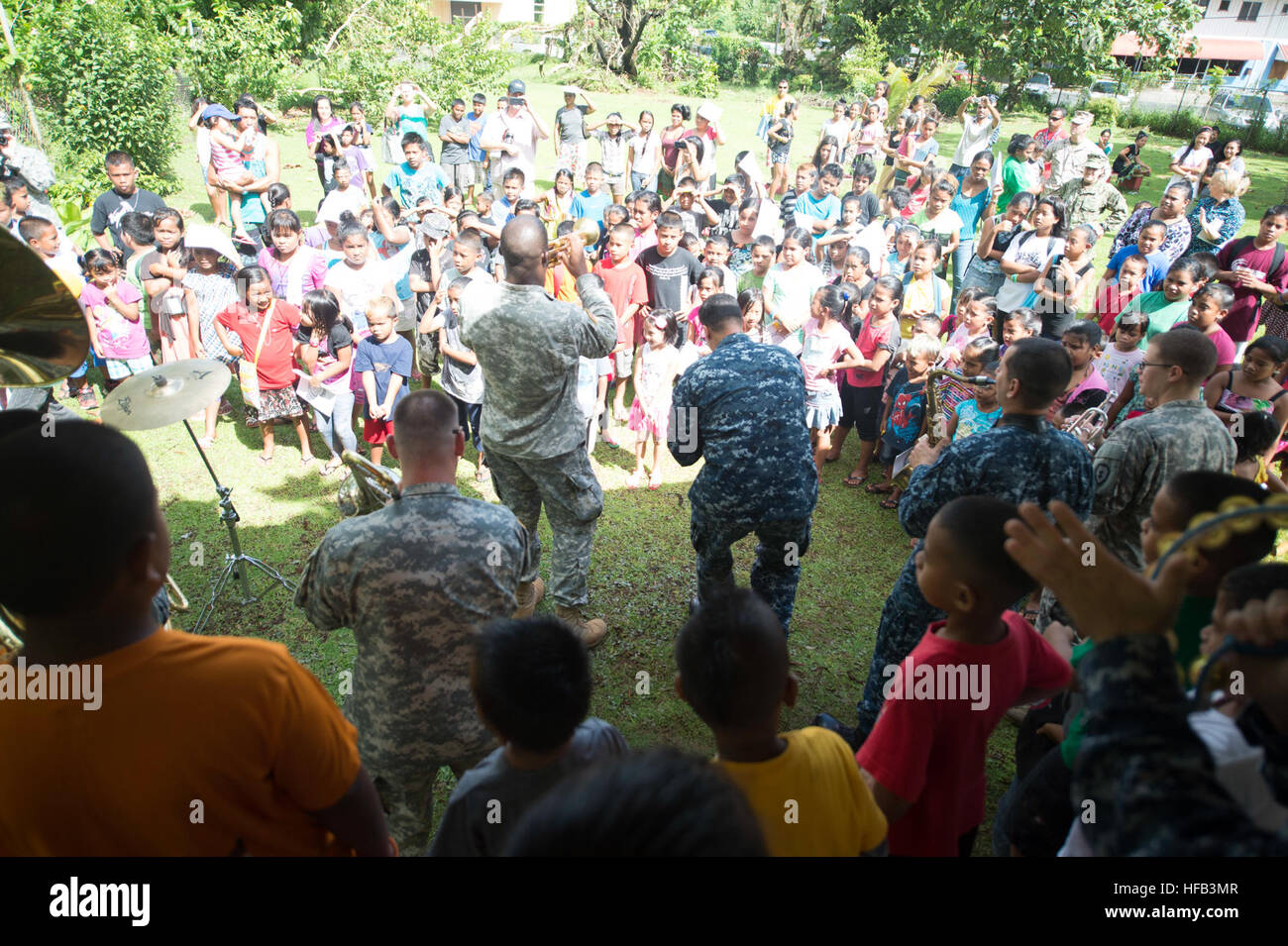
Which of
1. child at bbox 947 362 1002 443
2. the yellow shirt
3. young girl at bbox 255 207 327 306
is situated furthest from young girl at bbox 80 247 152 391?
the yellow shirt

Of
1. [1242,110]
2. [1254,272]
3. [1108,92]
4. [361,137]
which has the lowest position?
[1254,272]

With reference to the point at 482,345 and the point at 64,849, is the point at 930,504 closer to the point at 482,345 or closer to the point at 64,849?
the point at 482,345

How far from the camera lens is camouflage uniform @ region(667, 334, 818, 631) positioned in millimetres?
4090

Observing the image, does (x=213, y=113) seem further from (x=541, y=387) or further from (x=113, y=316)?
(x=541, y=387)

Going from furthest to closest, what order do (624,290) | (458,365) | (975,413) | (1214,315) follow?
(624,290) → (458,365) → (1214,315) → (975,413)

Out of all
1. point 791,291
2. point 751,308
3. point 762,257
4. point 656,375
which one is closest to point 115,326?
point 656,375

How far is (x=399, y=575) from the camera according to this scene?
269 cm

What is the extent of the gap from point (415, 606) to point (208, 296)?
234 inches

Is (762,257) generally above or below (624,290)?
above

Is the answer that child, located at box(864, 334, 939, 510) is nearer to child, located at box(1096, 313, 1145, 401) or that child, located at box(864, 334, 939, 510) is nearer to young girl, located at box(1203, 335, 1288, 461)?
child, located at box(1096, 313, 1145, 401)

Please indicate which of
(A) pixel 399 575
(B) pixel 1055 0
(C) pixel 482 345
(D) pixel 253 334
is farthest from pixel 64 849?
(B) pixel 1055 0

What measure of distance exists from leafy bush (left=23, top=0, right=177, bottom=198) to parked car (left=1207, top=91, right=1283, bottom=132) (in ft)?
97.7

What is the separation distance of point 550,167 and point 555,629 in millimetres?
17054

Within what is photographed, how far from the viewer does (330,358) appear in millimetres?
6344
